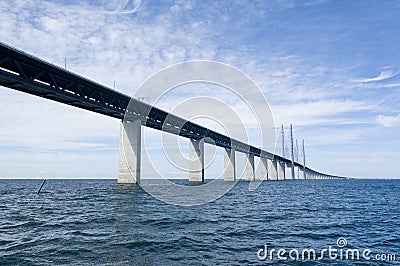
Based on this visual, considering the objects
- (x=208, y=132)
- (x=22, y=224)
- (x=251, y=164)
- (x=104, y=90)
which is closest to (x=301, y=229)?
(x=22, y=224)

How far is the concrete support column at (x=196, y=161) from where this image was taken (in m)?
104

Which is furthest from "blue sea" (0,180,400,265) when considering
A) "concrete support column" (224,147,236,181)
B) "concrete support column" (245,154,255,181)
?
"concrete support column" (245,154,255,181)

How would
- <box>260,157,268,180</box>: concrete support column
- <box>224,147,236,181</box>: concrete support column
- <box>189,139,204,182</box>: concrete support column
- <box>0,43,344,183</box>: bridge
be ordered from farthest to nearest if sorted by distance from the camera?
<box>260,157,268,180</box>: concrete support column < <box>224,147,236,181</box>: concrete support column < <box>189,139,204,182</box>: concrete support column < <box>0,43,344,183</box>: bridge

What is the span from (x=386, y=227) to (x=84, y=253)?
19613 mm

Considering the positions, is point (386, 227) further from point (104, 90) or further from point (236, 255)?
point (104, 90)

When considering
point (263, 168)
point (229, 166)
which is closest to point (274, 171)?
point (263, 168)

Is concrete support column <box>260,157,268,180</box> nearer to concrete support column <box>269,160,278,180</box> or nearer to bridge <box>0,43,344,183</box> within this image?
concrete support column <box>269,160,278,180</box>

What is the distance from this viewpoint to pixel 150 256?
1341cm

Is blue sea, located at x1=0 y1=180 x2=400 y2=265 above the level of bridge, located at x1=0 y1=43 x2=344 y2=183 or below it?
below

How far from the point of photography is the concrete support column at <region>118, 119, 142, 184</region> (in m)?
69.3

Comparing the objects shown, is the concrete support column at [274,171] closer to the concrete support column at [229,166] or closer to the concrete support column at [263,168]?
the concrete support column at [263,168]

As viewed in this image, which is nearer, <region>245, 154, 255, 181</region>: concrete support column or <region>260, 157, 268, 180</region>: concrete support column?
<region>245, 154, 255, 181</region>: concrete support column

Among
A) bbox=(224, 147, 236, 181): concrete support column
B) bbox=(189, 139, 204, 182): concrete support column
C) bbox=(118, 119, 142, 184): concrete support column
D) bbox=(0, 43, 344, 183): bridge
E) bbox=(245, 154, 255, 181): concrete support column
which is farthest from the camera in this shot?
bbox=(245, 154, 255, 181): concrete support column

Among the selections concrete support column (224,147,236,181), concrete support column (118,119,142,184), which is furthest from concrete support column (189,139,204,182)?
concrete support column (118,119,142,184)
